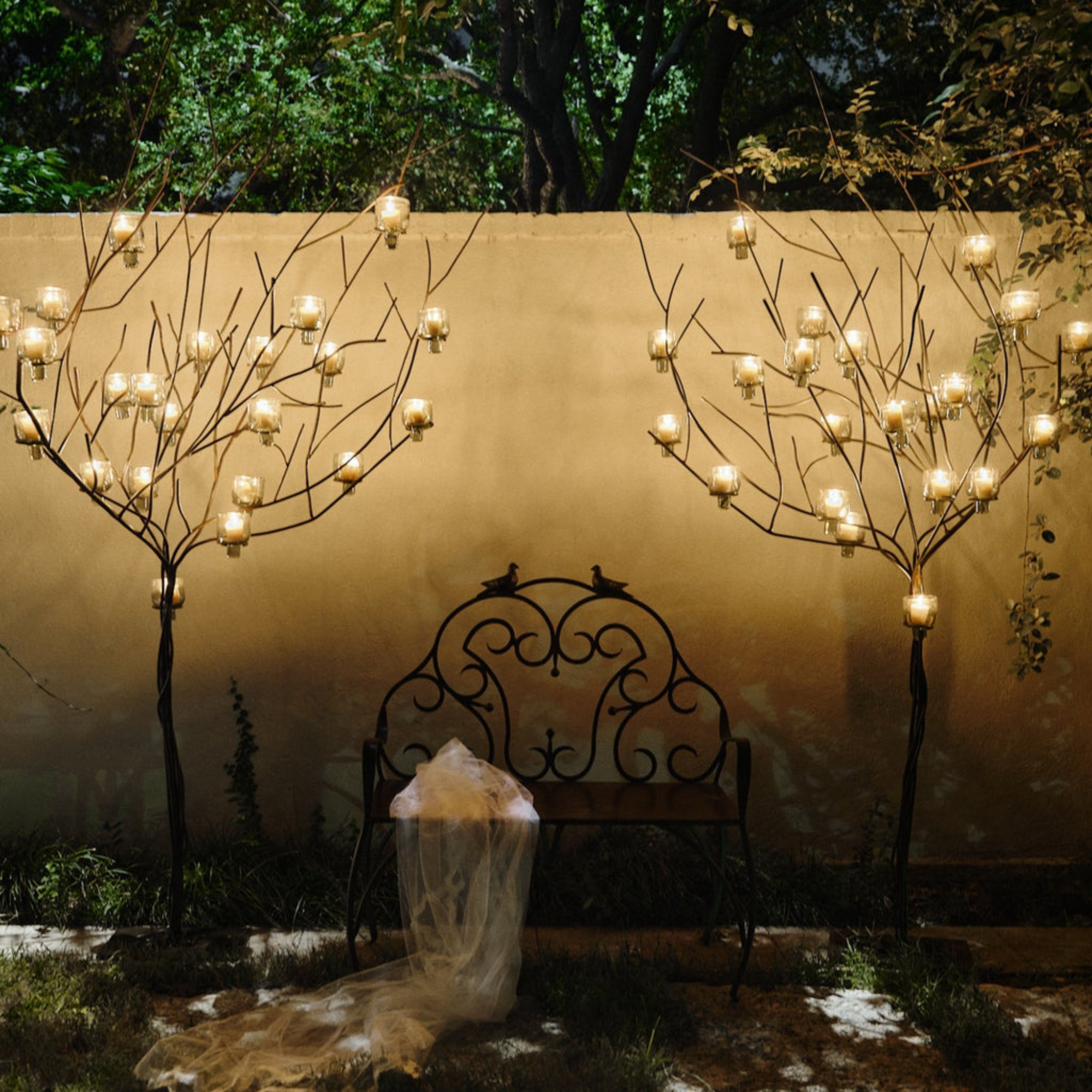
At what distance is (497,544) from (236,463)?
961 mm

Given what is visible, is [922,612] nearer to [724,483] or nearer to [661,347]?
[724,483]

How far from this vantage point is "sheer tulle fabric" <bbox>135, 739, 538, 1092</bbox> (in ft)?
9.32

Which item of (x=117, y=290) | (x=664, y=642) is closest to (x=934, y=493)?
(x=664, y=642)

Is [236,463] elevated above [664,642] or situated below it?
above

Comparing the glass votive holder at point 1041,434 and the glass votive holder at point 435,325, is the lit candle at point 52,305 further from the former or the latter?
the glass votive holder at point 1041,434

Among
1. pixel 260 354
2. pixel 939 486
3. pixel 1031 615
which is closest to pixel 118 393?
pixel 260 354

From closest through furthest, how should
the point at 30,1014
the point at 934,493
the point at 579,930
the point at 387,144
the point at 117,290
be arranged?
the point at 30,1014
the point at 934,493
the point at 579,930
the point at 117,290
the point at 387,144

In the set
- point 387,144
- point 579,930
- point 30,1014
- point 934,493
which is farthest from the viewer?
point 387,144

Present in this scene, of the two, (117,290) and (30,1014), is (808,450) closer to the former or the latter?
(117,290)

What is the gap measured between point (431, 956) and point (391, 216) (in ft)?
6.81

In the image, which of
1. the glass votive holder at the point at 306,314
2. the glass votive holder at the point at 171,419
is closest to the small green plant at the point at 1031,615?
the glass votive holder at the point at 306,314

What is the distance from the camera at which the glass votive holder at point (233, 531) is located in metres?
3.32

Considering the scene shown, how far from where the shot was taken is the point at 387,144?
12.0m

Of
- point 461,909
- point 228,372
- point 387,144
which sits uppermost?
point 387,144
